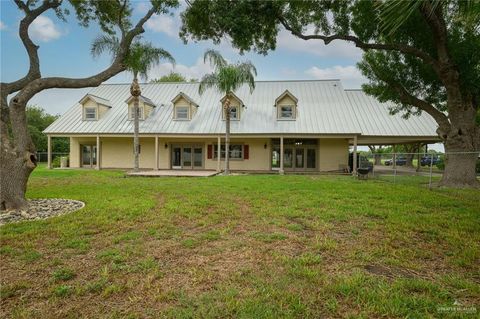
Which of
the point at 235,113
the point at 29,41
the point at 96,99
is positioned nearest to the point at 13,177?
the point at 29,41

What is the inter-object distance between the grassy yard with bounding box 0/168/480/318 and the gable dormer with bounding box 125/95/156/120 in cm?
1605

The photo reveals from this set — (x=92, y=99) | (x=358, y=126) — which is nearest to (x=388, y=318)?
(x=358, y=126)

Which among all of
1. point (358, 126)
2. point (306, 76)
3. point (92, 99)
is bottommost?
point (358, 126)

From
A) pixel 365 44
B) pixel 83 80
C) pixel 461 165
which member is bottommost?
pixel 461 165

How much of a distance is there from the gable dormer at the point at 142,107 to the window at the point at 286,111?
1019 cm

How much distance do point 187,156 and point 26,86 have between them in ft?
49.2

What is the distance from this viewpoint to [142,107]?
2206 cm

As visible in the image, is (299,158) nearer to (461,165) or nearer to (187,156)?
(187,156)

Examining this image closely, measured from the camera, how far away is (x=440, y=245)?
4.51m

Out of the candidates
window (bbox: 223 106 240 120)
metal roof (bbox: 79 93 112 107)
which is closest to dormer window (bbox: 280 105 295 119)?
window (bbox: 223 106 240 120)

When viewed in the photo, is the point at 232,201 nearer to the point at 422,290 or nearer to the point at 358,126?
the point at 422,290

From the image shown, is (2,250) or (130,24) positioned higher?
(130,24)

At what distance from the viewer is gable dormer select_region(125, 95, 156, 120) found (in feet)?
72.0

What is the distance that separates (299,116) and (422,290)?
1818 cm
